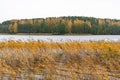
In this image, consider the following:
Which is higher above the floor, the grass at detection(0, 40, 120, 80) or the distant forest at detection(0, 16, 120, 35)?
the grass at detection(0, 40, 120, 80)

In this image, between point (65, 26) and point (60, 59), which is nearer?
point (60, 59)

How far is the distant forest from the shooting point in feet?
201

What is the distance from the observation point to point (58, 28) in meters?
61.9

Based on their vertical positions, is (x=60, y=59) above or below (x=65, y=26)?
above

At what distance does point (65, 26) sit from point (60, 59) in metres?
52.2

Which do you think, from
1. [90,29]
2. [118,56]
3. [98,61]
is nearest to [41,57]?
A: [98,61]

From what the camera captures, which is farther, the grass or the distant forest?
the distant forest

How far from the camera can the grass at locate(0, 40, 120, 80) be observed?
7.41 metres

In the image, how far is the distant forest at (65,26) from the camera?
61.1 meters

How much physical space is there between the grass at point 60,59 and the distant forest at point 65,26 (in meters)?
49.4

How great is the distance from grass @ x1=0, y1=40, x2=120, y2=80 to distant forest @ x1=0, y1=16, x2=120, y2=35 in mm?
49429

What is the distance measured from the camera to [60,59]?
973 cm

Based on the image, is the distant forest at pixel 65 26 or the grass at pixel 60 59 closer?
the grass at pixel 60 59

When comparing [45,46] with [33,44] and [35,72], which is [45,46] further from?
[35,72]
